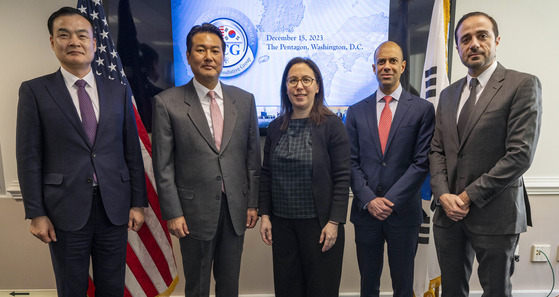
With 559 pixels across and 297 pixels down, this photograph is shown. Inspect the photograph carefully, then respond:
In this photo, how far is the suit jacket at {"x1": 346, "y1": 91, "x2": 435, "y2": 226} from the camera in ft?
5.83

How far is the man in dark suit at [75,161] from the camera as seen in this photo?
1.51m

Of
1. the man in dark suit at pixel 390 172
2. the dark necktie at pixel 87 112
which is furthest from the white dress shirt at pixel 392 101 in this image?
the dark necktie at pixel 87 112

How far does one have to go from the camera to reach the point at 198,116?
1601 millimetres

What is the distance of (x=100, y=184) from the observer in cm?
157

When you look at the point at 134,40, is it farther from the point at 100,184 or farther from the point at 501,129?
the point at 501,129

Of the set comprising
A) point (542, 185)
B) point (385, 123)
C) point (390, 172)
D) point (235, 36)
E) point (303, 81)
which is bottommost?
point (542, 185)

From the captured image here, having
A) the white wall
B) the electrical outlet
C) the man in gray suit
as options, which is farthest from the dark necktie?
the electrical outlet

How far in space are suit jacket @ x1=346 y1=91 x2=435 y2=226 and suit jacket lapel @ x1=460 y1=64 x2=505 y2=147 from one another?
278 mm

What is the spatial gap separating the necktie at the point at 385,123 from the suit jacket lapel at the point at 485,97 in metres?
0.41

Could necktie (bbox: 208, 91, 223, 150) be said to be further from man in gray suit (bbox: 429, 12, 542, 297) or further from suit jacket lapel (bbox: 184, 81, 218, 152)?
man in gray suit (bbox: 429, 12, 542, 297)

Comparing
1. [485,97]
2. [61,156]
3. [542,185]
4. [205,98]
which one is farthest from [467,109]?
[61,156]

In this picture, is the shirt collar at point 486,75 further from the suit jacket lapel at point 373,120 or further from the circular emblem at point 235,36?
the circular emblem at point 235,36

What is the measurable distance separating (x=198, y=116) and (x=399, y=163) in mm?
1154

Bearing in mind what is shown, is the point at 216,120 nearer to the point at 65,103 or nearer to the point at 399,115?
the point at 65,103
